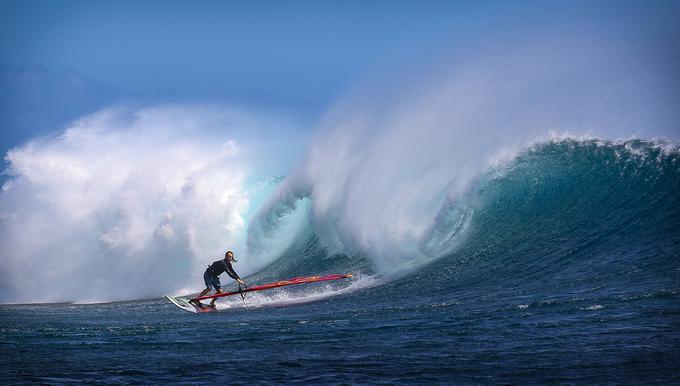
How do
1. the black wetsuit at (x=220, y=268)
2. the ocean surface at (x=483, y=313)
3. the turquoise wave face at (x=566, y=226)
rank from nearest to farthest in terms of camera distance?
the ocean surface at (x=483, y=313), the turquoise wave face at (x=566, y=226), the black wetsuit at (x=220, y=268)

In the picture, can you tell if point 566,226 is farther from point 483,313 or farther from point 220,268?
point 220,268

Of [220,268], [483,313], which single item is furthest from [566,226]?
[220,268]

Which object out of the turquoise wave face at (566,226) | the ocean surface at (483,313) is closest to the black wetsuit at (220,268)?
the ocean surface at (483,313)

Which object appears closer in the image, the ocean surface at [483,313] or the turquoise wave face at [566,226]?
the ocean surface at [483,313]

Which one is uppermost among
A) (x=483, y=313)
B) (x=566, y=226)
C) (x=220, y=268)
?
(x=220, y=268)

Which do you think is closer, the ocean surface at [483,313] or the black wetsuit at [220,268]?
the ocean surface at [483,313]

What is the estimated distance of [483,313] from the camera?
773 cm

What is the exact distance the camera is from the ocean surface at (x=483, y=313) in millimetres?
5477

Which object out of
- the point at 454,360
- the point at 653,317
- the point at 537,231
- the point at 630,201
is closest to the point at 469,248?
the point at 537,231

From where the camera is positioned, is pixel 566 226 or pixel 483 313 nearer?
pixel 483 313

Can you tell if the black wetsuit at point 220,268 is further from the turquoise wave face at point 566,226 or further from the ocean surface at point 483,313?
the turquoise wave face at point 566,226

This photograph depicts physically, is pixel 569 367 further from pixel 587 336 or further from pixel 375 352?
pixel 375 352

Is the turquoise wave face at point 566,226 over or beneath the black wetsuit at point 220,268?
beneath

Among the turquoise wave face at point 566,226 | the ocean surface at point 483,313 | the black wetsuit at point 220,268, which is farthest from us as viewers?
the black wetsuit at point 220,268
